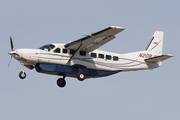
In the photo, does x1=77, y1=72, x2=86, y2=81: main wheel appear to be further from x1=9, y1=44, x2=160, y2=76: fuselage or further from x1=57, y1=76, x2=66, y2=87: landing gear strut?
x1=57, y1=76, x2=66, y2=87: landing gear strut

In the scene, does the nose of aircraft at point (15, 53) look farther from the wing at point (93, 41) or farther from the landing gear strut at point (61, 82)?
the landing gear strut at point (61, 82)

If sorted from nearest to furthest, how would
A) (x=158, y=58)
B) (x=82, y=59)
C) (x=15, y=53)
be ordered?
(x=15, y=53)
(x=82, y=59)
(x=158, y=58)

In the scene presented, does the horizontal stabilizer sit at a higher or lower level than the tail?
lower

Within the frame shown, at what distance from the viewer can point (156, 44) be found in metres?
36.1

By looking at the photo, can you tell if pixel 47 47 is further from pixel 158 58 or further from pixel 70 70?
pixel 158 58

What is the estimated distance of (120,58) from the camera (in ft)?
108

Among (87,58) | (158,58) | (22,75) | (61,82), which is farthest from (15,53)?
(158,58)

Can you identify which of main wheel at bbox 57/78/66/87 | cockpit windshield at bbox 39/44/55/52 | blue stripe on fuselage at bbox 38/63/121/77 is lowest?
main wheel at bbox 57/78/66/87

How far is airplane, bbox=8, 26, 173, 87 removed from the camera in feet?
96.2

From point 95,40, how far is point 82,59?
2262mm

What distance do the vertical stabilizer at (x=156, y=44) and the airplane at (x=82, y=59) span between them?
1.97 meters

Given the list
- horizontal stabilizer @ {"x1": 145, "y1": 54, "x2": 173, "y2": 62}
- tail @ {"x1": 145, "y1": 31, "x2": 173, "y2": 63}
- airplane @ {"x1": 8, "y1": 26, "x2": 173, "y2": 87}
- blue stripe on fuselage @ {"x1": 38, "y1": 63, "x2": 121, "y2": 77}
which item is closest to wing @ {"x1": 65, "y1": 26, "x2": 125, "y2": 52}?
airplane @ {"x1": 8, "y1": 26, "x2": 173, "y2": 87}

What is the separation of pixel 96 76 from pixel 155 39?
773 cm

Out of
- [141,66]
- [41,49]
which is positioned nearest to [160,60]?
[141,66]
